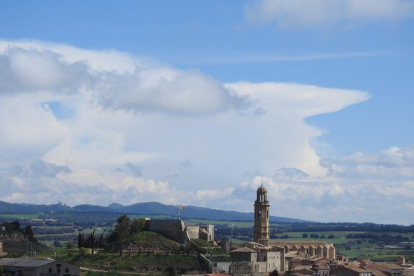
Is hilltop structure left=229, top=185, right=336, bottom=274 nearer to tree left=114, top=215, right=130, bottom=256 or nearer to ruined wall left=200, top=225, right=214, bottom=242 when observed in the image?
ruined wall left=200, top=225, right=214, bottom=242

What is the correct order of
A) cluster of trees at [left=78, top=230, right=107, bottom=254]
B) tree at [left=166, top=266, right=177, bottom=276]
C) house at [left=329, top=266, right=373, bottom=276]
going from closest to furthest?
1. tree at [left=166, top=266, right=177, bottom=276]
2. house at [left=329, top=266, right=373, bottom=276]
3. cluster of trees at [left=78, top=230, right=107, bottom=254]

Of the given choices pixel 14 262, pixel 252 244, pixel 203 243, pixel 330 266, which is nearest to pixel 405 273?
pixel 330 266

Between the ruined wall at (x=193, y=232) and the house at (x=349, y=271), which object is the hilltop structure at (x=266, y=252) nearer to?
the house at (x=349, y=271)

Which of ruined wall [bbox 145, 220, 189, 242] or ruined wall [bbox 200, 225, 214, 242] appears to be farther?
ruined wall [bbox 200, 225, 214, 242]

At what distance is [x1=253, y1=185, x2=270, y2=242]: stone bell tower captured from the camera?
162m

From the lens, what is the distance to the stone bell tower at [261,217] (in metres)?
162

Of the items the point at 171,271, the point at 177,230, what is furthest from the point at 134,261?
the point at 177,230

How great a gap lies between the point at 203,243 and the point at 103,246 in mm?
19678

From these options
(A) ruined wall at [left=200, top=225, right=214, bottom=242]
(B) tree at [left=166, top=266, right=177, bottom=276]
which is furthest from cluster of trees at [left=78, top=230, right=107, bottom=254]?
(B) tree at [left=166, top=266, right=177, bottom=276]

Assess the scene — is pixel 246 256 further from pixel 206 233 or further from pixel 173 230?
pixel 173 230

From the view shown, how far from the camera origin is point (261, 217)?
532ft

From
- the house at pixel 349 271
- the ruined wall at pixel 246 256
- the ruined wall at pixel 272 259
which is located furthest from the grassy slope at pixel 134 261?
the house at pixel 349 271

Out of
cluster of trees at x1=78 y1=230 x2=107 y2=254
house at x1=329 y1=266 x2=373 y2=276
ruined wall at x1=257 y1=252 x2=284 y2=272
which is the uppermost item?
cluster of trees at x1=78 y1=230 x2=107 y2=254

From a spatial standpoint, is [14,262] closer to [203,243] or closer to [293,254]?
[203,243]
